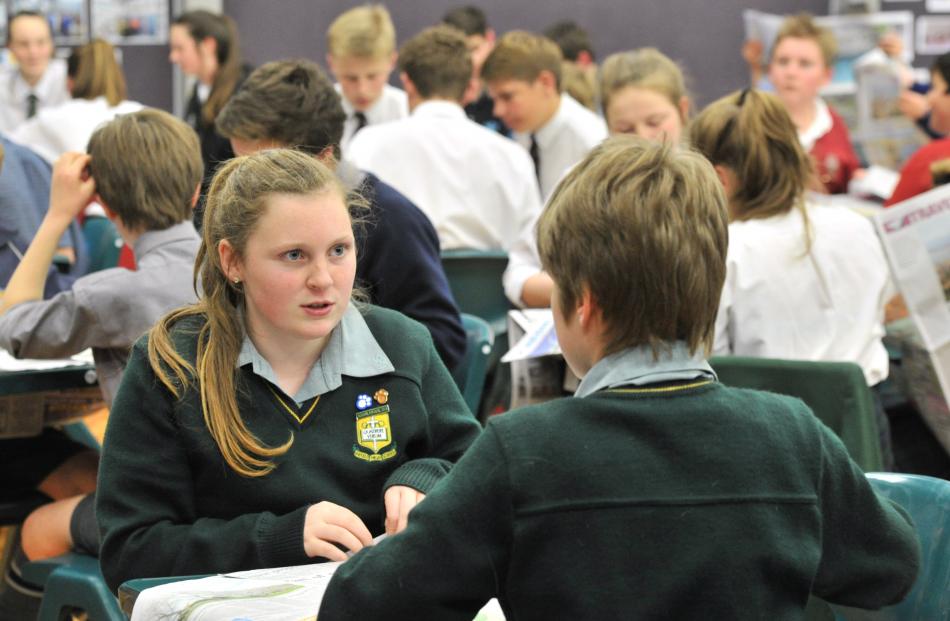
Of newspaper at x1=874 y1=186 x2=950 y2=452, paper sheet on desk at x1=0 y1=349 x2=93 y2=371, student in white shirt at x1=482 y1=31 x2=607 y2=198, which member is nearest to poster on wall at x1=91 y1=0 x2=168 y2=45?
student in white shirt at x1=482 y1=31 x2=607 y2=198

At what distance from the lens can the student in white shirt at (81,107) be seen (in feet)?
19.0

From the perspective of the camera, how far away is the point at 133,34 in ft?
26.9

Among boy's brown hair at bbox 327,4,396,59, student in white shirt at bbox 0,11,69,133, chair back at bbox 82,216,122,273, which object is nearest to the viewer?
chair back at bbox 82,216,122,273

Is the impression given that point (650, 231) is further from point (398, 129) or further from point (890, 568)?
point (398, 129)

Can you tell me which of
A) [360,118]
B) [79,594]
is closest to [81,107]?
[360,118]

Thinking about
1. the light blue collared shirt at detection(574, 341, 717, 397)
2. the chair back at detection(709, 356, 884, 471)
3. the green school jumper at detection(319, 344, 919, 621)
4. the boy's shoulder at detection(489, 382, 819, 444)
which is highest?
the light blue collared shirt at detection(574, 341, 717, 397)

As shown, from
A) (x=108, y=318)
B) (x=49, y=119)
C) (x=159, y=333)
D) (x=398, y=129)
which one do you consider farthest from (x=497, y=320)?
(x=49, y=119)

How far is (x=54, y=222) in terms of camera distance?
273 cm

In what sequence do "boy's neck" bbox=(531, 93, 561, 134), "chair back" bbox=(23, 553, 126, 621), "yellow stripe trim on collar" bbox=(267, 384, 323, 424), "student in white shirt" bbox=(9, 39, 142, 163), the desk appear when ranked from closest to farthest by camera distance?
"yellow stripe trim on collar" bbox=(267, 384, 323, 424) < "chair back" bbox=(23, 553, 126, 621) < the desk < "boy's neck" bbox=(531, 93, 561, 134) < "student in white shirt" bbox=(9, 39, 142, 163)

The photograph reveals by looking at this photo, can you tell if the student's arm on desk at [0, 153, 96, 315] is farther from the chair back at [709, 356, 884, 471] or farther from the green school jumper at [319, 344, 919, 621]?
the green school jumper at [319, 344, 919, 621]

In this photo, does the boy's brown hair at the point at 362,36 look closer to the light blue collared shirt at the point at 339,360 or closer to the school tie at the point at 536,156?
the school tie at the point at 536,156

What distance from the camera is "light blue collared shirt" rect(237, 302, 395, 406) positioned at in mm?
1689

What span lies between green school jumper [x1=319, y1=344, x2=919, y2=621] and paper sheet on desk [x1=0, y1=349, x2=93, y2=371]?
4.88ft

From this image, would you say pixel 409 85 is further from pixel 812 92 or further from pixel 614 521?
pixel 614 521
